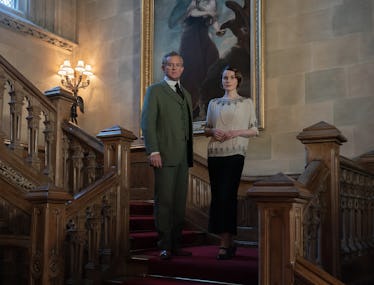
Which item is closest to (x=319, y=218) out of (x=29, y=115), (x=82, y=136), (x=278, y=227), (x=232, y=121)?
(x=278, y=227)

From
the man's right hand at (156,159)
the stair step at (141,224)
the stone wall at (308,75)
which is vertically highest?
the stone wall at (308,75)

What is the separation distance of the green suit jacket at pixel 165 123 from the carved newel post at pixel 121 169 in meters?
0.55

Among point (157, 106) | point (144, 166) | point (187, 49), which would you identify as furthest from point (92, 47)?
point (157, 106)

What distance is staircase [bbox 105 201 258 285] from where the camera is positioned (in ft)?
12.5

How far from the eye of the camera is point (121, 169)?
4.65m

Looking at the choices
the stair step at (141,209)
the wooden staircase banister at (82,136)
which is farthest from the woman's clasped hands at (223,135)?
the stair step at (141,209)

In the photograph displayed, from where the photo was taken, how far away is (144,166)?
717cm

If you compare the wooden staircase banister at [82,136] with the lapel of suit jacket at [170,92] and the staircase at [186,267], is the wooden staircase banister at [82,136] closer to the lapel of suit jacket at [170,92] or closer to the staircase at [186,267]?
the staircase at [186,267]

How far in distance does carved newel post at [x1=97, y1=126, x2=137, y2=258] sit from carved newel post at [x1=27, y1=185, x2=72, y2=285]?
717 millimetres

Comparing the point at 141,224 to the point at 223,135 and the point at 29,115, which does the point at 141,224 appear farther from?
the point at 223,135

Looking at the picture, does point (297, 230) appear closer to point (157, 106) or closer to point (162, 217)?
point (162, 217)

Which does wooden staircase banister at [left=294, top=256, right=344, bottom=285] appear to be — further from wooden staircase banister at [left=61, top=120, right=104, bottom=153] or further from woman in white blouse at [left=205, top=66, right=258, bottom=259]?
wooden staircase banister at [left=61, top=120, right=104, bottom=153]

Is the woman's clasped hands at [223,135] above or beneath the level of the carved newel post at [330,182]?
above

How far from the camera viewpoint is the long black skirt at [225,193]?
4.07 metres
